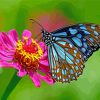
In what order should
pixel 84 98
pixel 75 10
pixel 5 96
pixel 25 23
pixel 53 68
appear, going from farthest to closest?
pixel 75 10 < pixel 25 23 < pixel 84 98 < pixel 53 68 < pixel 5 96

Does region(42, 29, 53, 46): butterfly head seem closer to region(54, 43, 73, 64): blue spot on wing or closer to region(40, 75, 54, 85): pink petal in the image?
region(54, 43, 73, 64): blue spot on wing

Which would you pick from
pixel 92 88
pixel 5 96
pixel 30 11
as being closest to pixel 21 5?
pixel 30 11

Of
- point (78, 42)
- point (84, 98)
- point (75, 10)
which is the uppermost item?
point (78, 42)

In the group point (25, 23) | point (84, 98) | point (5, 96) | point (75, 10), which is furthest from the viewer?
point (75, 10)

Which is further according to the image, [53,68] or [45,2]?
[45,2]

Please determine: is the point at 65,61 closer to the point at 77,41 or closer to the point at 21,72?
the point at 77,41

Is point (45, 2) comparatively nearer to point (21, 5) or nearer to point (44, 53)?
point (21, 5)

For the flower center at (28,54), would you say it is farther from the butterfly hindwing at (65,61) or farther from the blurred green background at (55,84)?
the blurred green background at (55,84)
